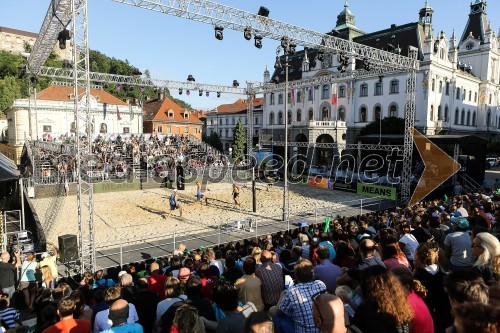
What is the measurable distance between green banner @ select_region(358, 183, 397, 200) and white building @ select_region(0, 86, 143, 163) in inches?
1206

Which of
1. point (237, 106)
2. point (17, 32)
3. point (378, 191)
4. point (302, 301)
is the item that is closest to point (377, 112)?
point (378, 191)

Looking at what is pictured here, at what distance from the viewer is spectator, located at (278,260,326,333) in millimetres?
3658

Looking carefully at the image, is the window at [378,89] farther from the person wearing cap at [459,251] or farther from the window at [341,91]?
the person wearing cap at [459,251]

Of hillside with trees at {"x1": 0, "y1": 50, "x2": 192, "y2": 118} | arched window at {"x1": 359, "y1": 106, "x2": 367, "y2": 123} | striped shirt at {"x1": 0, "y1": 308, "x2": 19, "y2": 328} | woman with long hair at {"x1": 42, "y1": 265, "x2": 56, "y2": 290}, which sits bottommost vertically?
woman with long hair at {"x1": 42, "y1": 265, "x2": 56, "y2": 290}

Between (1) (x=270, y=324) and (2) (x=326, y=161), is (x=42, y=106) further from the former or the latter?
(1) (x=270, y=324)

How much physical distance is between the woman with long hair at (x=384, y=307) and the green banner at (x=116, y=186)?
93.3 feet

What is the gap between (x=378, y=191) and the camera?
2597 centimetres

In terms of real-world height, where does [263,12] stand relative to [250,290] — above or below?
above

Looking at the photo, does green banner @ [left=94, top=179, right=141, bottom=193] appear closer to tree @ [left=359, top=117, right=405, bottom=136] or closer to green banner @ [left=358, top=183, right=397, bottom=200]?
green banner @ [left=358, top=183, right=397, bottom=200]

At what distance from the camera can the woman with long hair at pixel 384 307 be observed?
3111mm

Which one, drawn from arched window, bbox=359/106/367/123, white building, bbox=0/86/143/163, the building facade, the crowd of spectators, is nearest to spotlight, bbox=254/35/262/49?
the crowd of spectators

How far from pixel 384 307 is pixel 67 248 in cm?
1158

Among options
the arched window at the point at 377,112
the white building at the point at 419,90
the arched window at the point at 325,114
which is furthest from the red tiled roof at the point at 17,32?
the arched window at the point at 377,112

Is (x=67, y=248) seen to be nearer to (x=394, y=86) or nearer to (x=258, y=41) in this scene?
(x=258, y=41)
